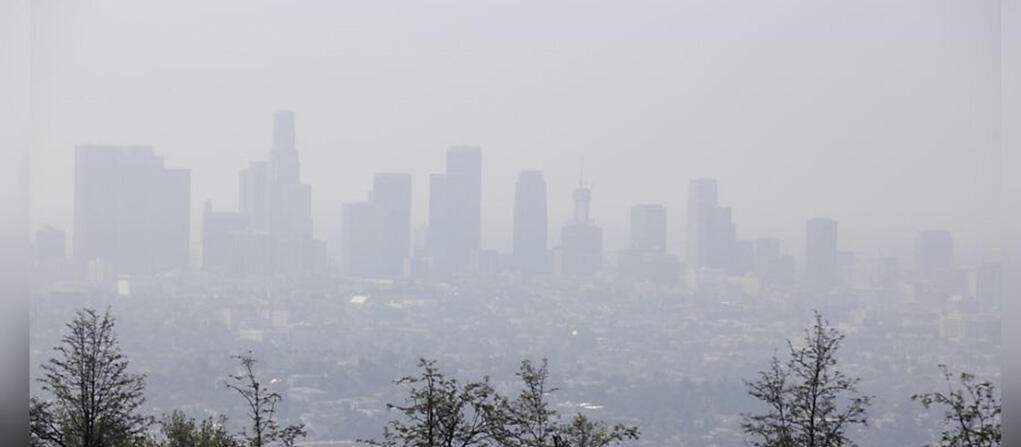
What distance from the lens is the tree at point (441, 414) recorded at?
4.47 m

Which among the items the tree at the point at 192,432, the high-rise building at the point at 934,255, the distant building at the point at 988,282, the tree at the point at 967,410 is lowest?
the tree at the point at 192,432

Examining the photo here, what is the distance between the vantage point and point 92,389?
455 cm

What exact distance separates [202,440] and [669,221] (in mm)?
2079

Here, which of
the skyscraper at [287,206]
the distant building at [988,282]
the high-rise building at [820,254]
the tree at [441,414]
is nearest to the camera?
the distant building at [988,282]

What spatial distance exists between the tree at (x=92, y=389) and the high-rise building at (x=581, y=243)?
5.96 feet

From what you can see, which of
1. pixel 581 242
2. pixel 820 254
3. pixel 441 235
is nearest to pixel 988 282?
pixel 820 254

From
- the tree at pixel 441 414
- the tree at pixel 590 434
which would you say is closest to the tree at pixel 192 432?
the tree at pixel 441 414

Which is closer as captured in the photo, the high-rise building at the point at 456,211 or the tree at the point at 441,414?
the tree at the point at 441,414

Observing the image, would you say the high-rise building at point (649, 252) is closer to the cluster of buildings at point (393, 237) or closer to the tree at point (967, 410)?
the cluster of buildings at point (393, 237)

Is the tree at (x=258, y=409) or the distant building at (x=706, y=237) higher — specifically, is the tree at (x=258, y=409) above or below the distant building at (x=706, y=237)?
below

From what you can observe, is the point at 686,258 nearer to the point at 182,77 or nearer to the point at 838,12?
the point at 838,12

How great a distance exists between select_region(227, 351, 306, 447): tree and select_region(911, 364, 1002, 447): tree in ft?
8.20

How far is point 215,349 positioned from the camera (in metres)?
4.74

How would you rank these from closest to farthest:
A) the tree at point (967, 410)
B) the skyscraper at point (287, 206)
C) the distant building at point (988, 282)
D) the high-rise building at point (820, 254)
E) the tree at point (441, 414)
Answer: the tree at point (967, 410) < the distant building at point (988, 282) < the tree at point (441, 414) < the high-rise building at point (820, 254) < the skyscraper at point (287, 206)
